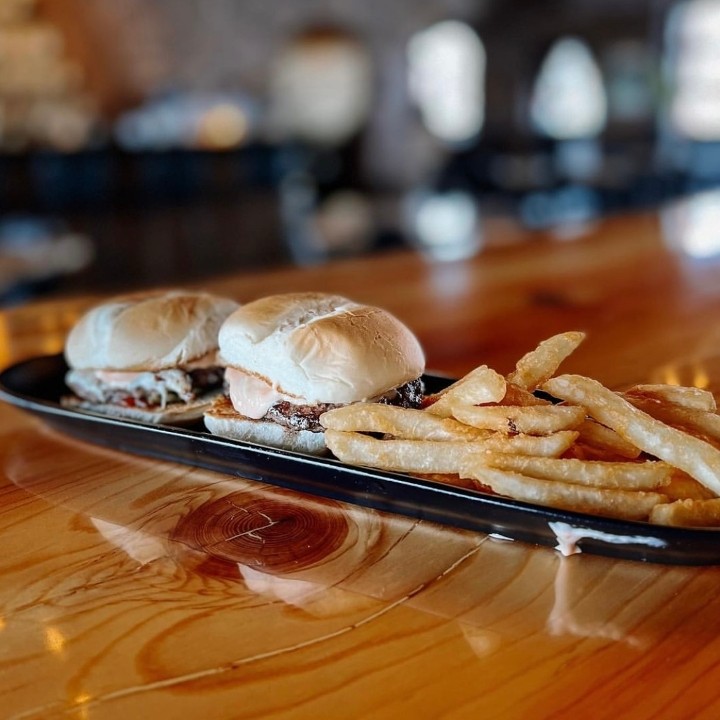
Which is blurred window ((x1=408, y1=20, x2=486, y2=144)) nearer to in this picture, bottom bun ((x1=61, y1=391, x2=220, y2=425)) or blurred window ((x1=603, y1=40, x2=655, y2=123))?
blurred window ((x1=603, y1=40, x2=655, y2=123))

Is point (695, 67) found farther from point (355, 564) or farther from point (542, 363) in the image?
point (355, 564)

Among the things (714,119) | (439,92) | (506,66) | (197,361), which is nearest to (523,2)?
(506,66)

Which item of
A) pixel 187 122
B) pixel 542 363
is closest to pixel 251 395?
pixel 542 363

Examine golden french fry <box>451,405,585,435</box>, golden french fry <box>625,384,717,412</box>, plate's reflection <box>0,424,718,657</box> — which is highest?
golden french fry <box>451,405,585,435</box>

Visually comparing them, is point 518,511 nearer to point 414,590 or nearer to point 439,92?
point 414,590

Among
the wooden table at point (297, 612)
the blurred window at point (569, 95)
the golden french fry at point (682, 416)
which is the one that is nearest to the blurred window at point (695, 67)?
the blurred window at point (569, 95)

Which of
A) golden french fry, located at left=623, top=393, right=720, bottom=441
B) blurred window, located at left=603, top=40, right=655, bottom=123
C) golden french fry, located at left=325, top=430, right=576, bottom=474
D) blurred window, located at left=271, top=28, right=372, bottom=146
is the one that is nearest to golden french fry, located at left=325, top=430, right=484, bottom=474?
golden french fry, located at left=325, top=430, right=576, bottom=474
